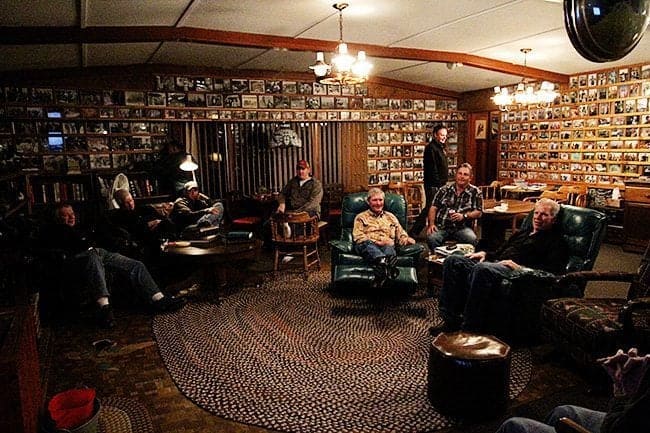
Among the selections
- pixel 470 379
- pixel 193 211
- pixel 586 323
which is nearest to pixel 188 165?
pixel 193 211

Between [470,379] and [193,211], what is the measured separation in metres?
4.29

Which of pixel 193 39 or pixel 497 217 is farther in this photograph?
pixel 497 217

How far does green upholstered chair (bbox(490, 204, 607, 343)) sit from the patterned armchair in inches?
6.1

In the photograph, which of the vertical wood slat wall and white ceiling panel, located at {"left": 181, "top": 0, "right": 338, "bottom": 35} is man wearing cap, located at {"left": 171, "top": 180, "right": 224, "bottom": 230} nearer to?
the vertical wood slat wall

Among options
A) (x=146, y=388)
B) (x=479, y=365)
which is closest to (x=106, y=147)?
(x=146, y=388)

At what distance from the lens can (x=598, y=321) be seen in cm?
275

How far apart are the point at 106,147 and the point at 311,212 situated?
9.70 feet

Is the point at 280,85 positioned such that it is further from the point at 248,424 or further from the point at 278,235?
the point at 248,424

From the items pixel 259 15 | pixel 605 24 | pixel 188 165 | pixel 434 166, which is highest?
pixel 259 15

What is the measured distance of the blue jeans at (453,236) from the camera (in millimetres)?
4871

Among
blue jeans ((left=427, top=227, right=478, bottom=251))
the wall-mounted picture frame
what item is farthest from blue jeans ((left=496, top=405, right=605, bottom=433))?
the wall-mounted picture frame

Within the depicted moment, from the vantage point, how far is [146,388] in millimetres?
3002

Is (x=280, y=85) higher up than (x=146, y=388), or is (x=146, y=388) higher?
(x=280, y=85)

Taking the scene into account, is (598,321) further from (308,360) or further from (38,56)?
(38,56)
